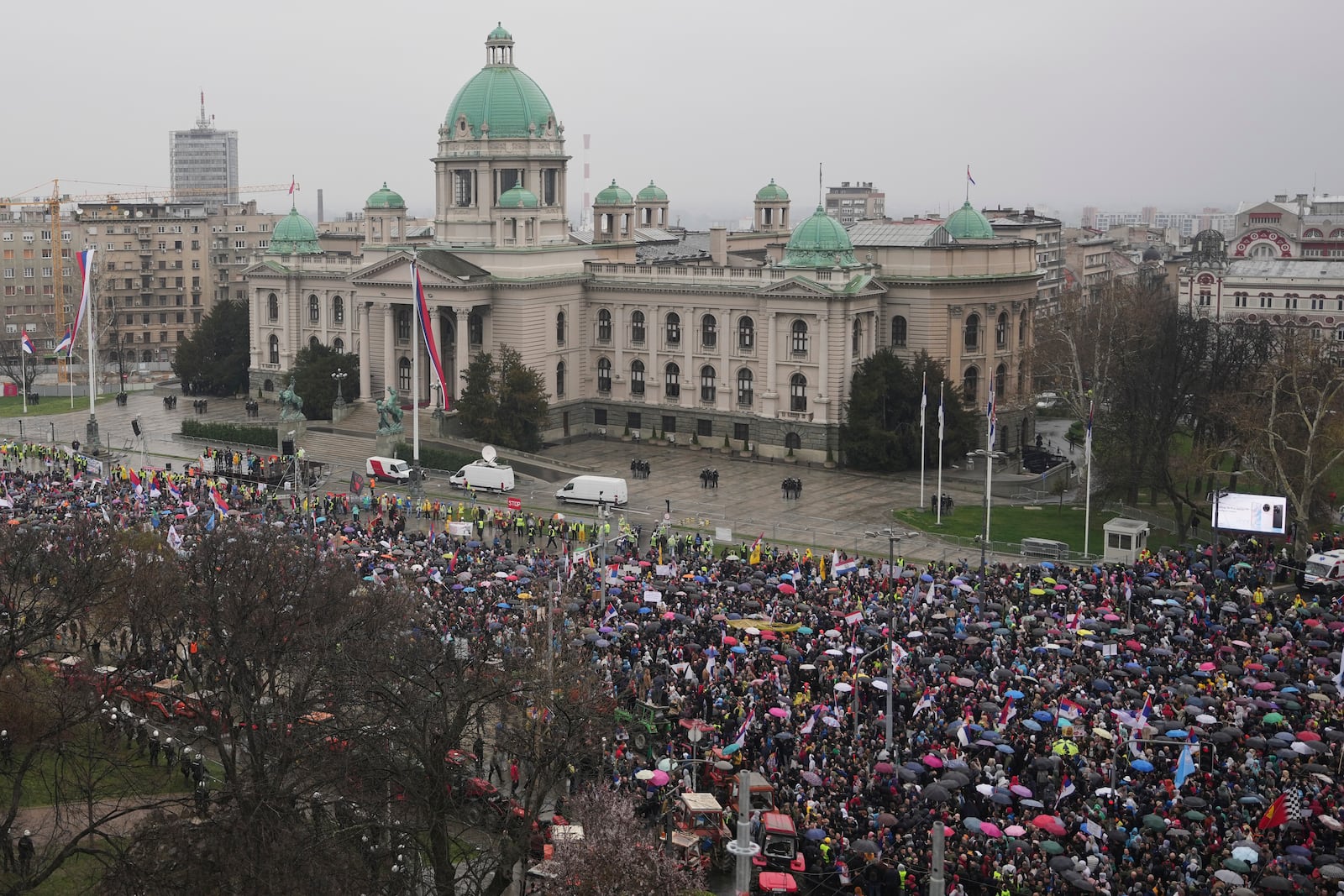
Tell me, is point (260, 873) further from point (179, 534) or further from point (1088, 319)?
point (1088, 319)

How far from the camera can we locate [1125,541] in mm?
64000

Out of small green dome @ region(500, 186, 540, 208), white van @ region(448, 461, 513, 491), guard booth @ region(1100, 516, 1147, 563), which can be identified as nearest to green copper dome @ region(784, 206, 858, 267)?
small green dome @ region(500, 186, 540, 208)

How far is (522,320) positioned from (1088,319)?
3512 centimetres

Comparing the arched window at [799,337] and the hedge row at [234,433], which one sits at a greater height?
the arched window at [799,337]

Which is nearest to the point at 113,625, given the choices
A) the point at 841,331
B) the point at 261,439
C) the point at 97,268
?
the point at 261,439

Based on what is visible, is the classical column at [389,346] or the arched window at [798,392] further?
the classical column at [389,346]

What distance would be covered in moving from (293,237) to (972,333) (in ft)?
157

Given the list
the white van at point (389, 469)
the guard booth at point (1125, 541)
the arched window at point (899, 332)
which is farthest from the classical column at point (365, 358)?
the guard booth at point (1125, 541)

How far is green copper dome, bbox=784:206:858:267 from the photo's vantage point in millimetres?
91812

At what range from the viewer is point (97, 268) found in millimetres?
153250

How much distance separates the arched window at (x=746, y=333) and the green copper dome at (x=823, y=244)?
486 centimetres

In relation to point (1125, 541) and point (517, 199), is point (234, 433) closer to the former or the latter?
point (517, 199)

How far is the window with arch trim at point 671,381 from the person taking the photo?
325 feet

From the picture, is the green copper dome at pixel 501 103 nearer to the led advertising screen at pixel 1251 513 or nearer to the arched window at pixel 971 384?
the arched window at pixel 971 384
